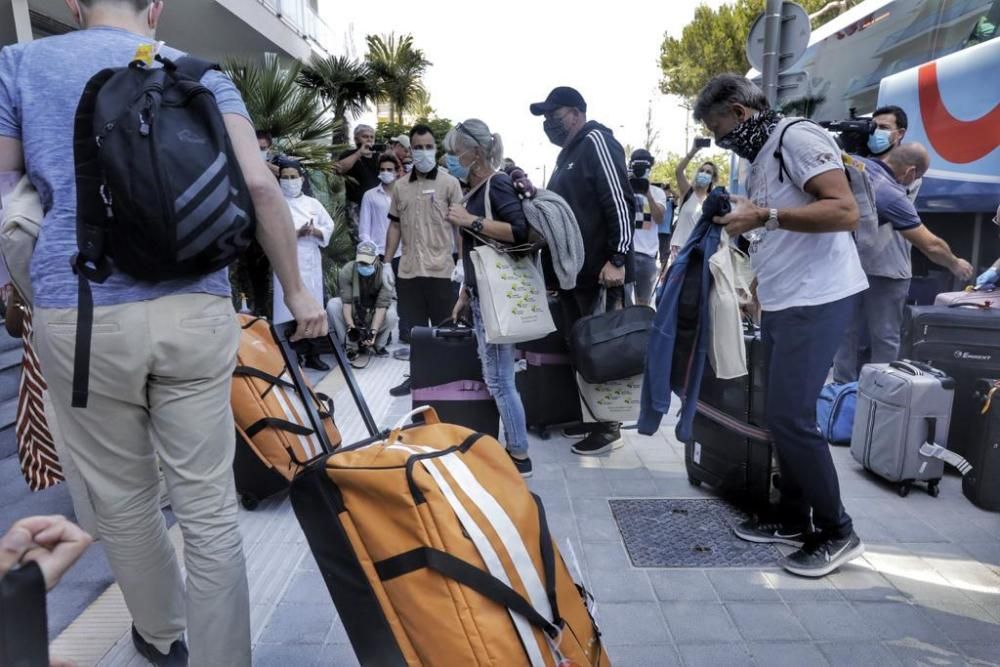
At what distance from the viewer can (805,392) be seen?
2645 millimetres

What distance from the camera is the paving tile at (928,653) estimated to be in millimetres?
2221

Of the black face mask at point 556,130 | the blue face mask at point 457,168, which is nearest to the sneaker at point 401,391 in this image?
the blue face mask at point 457,168

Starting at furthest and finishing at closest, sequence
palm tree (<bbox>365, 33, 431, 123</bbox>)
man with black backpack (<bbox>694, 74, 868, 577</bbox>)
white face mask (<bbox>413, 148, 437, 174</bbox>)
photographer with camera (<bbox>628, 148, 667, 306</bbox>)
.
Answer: palm tree (<bbox>365, 33, 431, 123</bbox>), photographer with camera (<bbox>628, 148, 667, 306</bbox>), white face mask (<bbox>413, 148, 437, 174</bbox>), man with black backpack (<bbox>694, 74, 868, 577</bbox>)

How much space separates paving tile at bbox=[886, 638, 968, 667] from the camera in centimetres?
222

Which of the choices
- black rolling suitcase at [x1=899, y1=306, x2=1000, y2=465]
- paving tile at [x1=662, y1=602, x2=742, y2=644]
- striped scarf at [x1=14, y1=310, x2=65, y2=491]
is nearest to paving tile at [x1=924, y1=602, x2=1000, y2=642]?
paving tile at [x1=662, y1=602, x2=742, y2=644]

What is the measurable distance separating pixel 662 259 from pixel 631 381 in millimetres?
6718

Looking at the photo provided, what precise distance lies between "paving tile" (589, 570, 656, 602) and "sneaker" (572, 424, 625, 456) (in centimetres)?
138

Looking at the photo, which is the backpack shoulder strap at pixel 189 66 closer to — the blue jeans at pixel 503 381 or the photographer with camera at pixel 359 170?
the blue jeans at pixel 503 381

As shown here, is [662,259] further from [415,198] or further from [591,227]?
[591,227]

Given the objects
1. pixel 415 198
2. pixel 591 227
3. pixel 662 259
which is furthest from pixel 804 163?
pixel 662 259

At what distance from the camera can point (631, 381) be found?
4098mm

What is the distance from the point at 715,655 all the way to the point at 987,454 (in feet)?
6.64

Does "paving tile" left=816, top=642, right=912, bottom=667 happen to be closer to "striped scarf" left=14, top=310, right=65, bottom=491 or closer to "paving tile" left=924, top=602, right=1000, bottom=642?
"paving tile" left=924, top=602, right=1000, bottom=642

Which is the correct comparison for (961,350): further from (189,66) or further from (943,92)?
(189,66)
